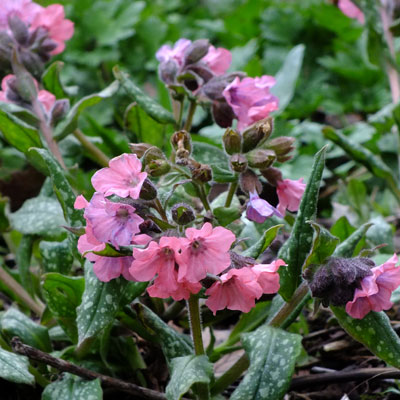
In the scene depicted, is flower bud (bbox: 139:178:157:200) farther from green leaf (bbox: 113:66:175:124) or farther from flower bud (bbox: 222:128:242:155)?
green leaf (bbox: 113:66:175:124)

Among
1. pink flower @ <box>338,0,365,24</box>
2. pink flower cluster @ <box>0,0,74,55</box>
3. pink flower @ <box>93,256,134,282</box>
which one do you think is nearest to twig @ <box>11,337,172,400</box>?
pink flower @ <box>93,256,134,282</box>

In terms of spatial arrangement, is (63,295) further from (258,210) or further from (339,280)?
(339,280)

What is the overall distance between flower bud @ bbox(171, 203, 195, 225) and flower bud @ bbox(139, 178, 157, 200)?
0.05 metres

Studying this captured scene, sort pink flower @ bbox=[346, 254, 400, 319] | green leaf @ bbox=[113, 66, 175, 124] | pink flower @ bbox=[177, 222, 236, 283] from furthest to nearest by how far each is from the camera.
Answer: green leaf @ bbox=[113, 66, 175, 124], pink flower @ bbox=[346, 254, 400, 319], pink flower @ bbox=[177, 222, 236, 283]

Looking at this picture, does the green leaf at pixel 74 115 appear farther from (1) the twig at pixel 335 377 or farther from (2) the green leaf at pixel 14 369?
(1) the twig at pixel 335 377

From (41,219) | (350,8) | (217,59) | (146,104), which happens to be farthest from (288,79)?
(41,219)

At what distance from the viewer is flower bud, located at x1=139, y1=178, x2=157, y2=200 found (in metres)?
1.02

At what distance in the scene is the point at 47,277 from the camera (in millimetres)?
1213

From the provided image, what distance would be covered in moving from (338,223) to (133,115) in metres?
0.62

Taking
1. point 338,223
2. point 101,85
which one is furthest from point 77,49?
point 338,223

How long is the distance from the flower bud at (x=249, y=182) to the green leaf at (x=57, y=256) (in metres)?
0.44

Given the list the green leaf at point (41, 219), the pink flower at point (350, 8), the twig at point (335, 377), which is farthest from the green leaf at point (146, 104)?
the pink flower at point (350, 8)

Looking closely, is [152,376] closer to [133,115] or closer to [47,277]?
[47,277]

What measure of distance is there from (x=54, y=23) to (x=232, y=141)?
0.77 metres
